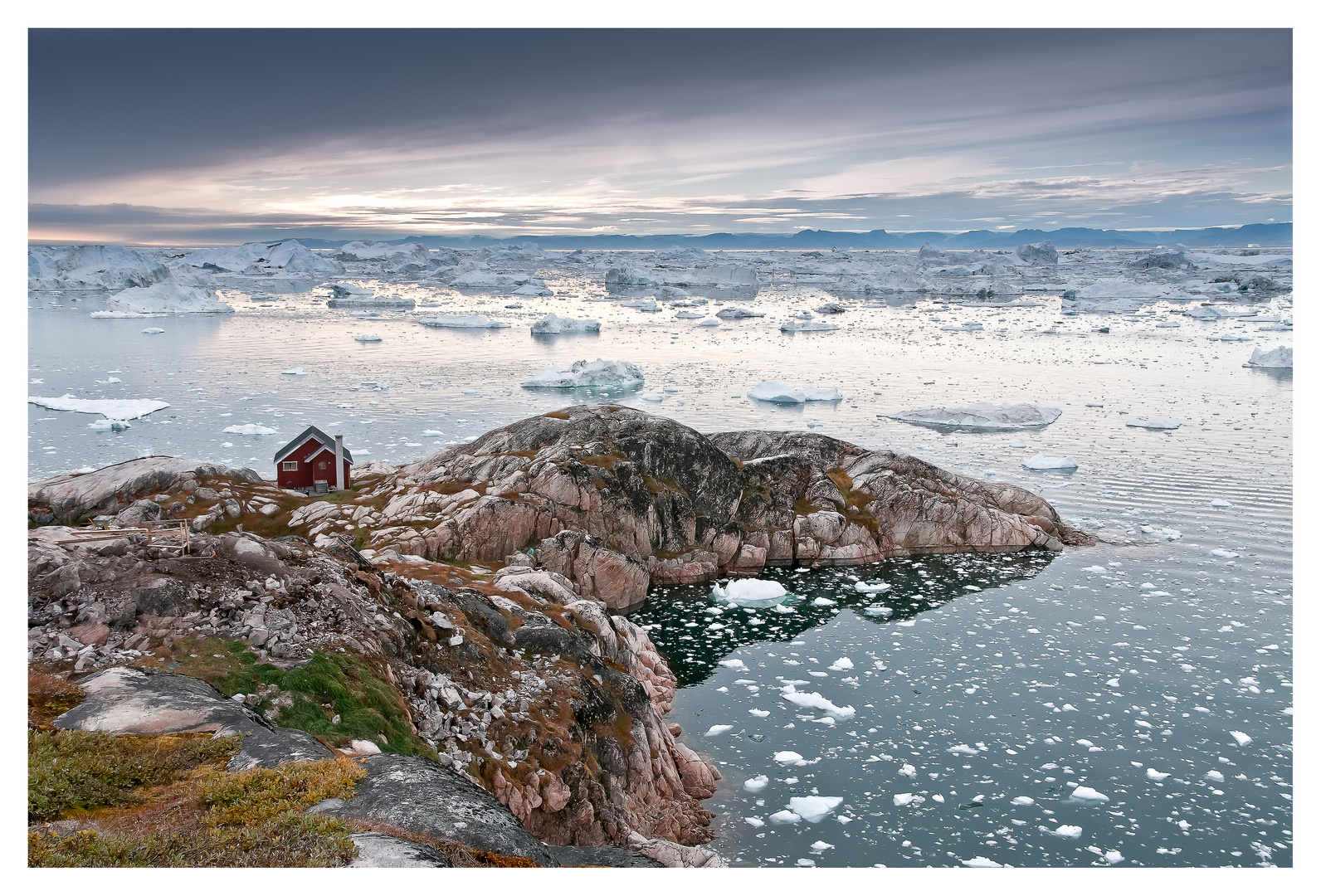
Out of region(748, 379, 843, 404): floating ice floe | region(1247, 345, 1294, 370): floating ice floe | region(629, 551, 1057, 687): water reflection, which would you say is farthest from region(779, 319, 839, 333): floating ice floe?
region(629, 551, 1057, 687): water reflection

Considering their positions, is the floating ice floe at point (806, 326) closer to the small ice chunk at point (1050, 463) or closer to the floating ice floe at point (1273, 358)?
the floating ice floe at point (1273, 358)

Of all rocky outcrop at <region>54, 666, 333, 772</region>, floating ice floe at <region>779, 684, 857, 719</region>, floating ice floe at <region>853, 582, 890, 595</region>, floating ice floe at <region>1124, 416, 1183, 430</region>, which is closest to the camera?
rocky outcrop at <region>54, 666, 333, 772</region>

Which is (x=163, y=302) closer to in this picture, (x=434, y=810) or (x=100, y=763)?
(x=100, y=763)

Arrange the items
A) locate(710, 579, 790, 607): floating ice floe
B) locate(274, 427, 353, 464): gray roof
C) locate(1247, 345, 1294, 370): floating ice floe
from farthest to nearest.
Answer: locate(1247, 345, 1294, 370): floating ice floe < locate(274, 427, 353, 464): gray roof < locate(710, 579, 790, 607): floating ice floe

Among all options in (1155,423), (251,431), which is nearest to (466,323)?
(251,431)

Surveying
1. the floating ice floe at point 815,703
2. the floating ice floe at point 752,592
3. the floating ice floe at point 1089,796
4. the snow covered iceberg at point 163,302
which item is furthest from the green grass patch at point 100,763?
the snow covered iceberg at point 163,302

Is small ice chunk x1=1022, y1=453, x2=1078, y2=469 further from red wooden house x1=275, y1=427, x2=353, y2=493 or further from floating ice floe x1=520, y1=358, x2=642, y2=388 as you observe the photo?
red wooden house x1=275, y1=427, x2=353, y2=493

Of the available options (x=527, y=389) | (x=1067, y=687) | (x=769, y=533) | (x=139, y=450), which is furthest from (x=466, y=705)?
(x=527, y=389)

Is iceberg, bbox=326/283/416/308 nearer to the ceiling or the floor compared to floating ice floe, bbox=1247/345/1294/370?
nearer to the ceiling
